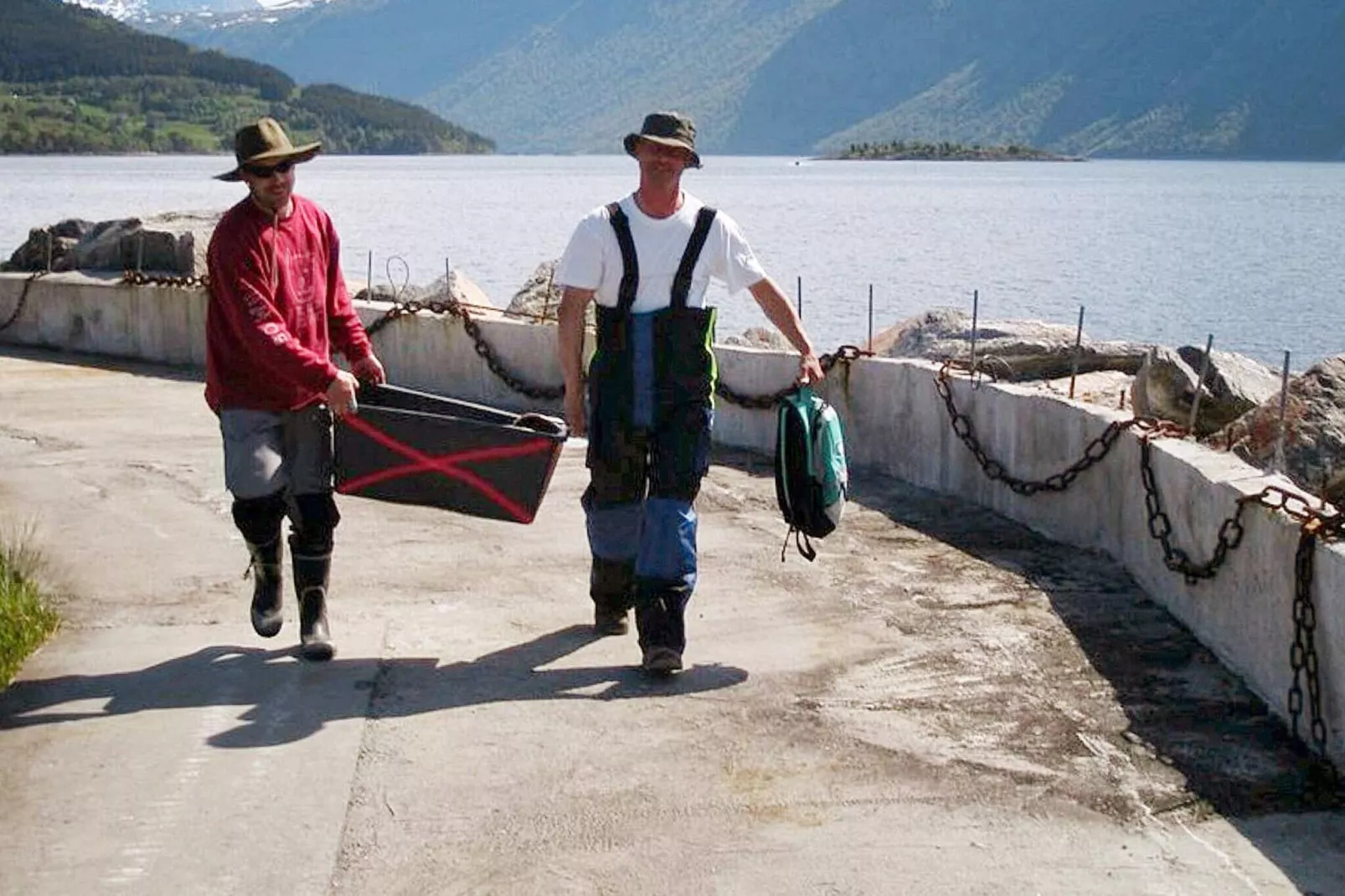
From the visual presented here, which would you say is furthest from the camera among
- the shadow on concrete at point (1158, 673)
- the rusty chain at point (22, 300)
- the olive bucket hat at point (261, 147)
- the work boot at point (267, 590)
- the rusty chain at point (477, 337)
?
the rusty chain at point (22, 300)

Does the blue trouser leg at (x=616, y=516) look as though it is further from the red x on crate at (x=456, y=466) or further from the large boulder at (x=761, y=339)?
the large boulder at (x=761, y=339)

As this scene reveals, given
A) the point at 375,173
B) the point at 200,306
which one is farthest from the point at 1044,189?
the point at 200,306

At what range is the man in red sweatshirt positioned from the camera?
6.79 meters

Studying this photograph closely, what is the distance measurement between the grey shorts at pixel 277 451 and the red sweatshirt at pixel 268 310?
0.06 m

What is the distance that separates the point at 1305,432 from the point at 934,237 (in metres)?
57.1

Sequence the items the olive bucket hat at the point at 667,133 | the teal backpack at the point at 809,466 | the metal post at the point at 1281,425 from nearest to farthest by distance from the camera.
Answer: the olive bucket hat at the point at 667,133
the teal backpack at the point at 809,466
the metal post at the point at 1281,425

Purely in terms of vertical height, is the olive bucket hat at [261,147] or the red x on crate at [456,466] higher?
the olive bucket hat at [261,147]

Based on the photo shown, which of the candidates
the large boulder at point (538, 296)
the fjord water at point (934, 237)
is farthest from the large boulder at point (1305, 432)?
the fjord water at point (934, 237)

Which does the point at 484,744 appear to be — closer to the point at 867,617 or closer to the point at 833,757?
the point at 833,757

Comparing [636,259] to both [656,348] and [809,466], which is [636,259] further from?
[809,466]

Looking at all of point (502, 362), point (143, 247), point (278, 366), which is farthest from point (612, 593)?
point (143, 247)

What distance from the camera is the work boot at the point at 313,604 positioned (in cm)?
712

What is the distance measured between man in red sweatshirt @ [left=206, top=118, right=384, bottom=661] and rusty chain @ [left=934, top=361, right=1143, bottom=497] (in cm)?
322

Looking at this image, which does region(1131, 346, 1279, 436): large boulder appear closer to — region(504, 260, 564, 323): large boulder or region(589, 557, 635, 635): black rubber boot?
region(589, 557, 635, 635): black rubber boot
